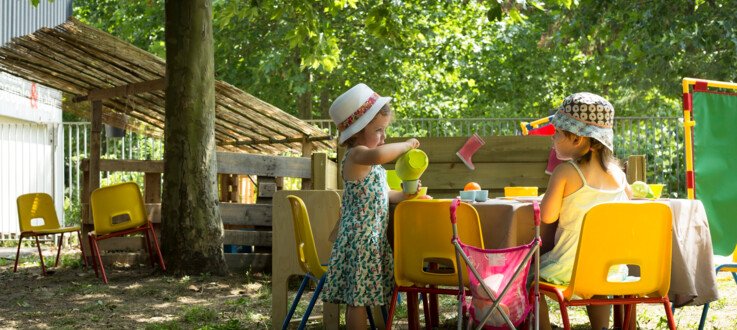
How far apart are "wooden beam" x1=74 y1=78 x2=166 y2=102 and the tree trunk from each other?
1.66m

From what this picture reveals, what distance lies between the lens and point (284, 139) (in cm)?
1552

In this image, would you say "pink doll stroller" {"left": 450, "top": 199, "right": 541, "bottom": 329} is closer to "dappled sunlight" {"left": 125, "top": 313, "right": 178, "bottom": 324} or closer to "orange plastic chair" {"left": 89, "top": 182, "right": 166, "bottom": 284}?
"dappled sunlight" {"left": 125, "top": 313, "right": 178, "bottom": 324}

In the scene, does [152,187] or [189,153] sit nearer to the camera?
[189,153]

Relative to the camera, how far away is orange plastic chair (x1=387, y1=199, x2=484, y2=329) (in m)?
4.70

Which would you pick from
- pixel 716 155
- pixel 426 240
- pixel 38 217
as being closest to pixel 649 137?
pixel 716 155

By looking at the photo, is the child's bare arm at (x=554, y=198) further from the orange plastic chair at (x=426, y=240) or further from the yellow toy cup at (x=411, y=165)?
the yellow toy cup at (x=411, y=165)

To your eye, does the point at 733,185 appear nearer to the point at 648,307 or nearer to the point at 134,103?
the point at 648,307

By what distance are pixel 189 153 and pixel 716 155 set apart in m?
5.11

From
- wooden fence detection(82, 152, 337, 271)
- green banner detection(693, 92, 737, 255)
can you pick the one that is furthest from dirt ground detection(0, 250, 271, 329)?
green banner detection(693, 92, 737, 255)

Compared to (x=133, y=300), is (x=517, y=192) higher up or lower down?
higher up

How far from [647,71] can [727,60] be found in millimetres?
2746

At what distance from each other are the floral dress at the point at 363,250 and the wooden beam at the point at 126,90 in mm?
6808

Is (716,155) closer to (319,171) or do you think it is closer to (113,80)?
(319,171)

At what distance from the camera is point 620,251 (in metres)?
4.39
